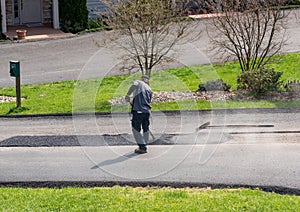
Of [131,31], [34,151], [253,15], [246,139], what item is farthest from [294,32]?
[34,151]

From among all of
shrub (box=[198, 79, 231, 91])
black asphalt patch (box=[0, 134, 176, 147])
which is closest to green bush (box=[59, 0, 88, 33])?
shrub (box=[198, 79, 231, 91])

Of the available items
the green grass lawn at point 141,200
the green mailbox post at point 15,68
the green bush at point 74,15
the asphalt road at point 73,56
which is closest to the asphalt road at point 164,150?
the green grass lawn at point 141,200

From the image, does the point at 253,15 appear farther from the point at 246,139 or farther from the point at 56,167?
the point at 56,167

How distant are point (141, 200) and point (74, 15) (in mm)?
21717

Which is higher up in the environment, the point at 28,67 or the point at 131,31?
the point at 131,31

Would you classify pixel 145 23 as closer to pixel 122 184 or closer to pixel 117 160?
pixel 117 160

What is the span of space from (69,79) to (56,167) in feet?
35.3

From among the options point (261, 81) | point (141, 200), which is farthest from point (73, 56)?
point (141, 200)

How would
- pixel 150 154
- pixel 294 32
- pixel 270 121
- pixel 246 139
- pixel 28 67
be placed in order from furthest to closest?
pixel 294 32 → pixel 28 67 → pixel 270 121 → pixel 246 139 → pixel 150 154

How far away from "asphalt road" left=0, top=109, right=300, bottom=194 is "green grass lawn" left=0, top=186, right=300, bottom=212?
2.23ft

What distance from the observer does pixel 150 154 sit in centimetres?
1667

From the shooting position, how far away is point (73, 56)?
29812 millimetres

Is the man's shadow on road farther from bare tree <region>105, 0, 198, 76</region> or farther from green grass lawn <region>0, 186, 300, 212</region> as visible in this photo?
bare tree <region>105, 0, 198, 76</region>

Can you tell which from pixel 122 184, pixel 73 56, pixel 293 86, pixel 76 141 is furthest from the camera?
pixel 73 56
